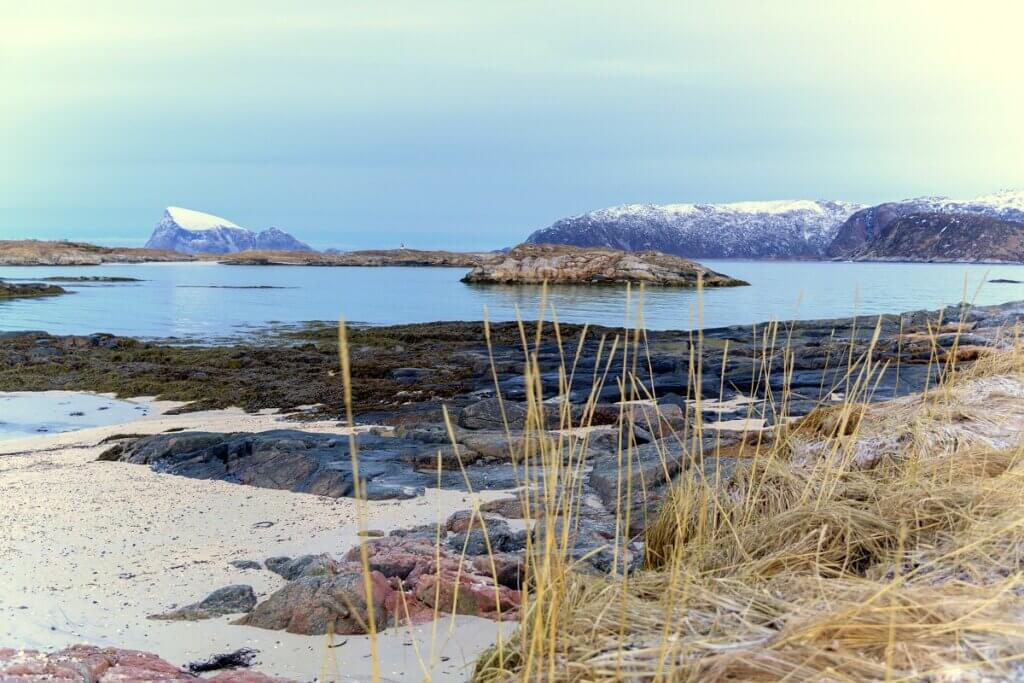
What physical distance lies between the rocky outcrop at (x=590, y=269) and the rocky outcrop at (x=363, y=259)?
38556 millimetres

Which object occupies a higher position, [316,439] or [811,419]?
[811,419]

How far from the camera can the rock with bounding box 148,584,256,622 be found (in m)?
3.87

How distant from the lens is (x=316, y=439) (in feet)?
26.8

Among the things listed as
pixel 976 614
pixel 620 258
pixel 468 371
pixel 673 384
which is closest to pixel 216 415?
pixel 468 371

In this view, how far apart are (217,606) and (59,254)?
96.4m

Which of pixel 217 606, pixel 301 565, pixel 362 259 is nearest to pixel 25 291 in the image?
pixel 301 565

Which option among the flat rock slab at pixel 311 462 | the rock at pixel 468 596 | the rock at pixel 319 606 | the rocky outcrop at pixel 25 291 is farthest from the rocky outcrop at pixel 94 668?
the rocky outcrop at pixel 25 291

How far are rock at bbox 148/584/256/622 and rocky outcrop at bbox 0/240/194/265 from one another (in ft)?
302

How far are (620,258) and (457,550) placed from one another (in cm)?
5826

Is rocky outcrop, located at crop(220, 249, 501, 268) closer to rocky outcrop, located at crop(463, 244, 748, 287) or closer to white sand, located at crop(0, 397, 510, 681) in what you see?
rocky outcrop, located at crop(463, 244, 748, 287)

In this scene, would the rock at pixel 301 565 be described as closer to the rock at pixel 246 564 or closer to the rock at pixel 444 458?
the rock at pixel 246 564

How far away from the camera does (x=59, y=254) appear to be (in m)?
86.9

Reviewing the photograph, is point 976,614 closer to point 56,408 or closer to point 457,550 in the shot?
point 457,550

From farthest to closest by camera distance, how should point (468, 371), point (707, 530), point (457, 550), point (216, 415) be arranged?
1. point (468, 371)
2. point (216, 415)
3. point (457, 550)
4. point (707, 530)
